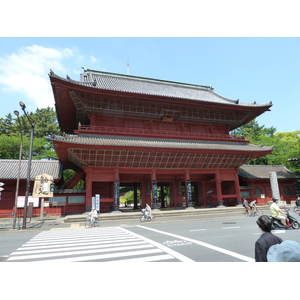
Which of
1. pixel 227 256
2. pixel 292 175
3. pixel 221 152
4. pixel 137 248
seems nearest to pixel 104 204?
pixel 221 152

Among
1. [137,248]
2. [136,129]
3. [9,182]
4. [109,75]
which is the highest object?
[109,75]

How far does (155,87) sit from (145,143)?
40.6 ft

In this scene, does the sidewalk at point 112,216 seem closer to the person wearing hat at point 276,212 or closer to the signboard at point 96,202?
the signboard at point 96,202

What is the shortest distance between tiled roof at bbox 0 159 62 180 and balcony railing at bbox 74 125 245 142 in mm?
6207

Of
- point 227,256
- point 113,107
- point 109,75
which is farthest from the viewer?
point 109,75

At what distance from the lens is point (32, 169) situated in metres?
26.2

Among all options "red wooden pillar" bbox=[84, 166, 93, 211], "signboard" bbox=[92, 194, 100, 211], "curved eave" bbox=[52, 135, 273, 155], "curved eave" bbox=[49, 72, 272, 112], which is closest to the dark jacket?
"signboard" bbox=[92, 194, 100, 211]

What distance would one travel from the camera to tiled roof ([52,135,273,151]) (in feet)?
70.2

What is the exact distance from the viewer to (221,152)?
83.0 feet

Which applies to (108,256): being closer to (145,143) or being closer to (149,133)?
(145,143)

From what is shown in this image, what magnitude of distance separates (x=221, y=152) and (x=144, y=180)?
10.3 metres

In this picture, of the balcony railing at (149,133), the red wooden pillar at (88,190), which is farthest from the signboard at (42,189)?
the balcony railing at (149,133)

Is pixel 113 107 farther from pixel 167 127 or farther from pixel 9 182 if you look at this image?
pixel 9 182

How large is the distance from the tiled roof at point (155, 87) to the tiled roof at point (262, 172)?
390 inches
